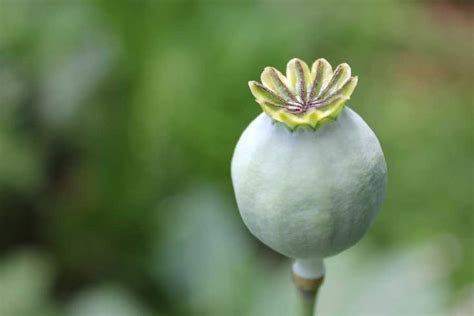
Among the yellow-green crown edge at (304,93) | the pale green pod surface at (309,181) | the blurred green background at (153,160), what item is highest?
the yellow-green crown edge at (304,93)

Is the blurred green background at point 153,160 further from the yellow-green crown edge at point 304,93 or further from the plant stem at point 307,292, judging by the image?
the yellow-green crown edge at point 304,93

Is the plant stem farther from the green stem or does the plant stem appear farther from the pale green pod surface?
the pale green pod surface

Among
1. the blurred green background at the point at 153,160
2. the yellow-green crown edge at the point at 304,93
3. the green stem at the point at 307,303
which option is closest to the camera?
the yellow-green crown edge at the point at 304,93

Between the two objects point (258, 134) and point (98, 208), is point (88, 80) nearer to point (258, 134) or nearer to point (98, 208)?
point (98, 208)

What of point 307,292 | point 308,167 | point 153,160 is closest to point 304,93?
point 308,167

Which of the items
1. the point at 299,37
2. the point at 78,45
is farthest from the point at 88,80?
the point at 299,37

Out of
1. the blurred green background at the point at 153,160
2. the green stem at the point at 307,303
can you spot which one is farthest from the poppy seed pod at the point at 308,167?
Result: the blurred green background at the point at 153,160

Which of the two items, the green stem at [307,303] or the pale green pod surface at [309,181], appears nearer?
the pale green pod surface at [309,181]
